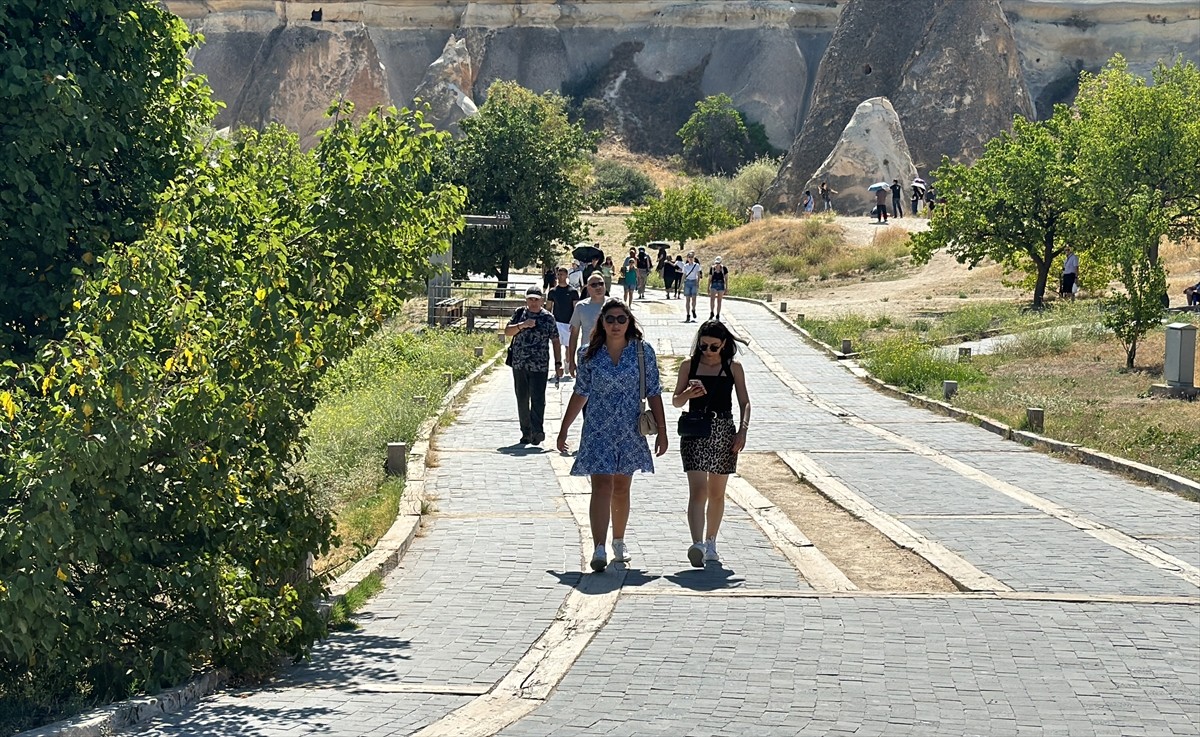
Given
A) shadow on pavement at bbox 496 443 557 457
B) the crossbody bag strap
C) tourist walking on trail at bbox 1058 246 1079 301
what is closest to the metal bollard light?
shadow on pavement at bbox 496 443 557 457

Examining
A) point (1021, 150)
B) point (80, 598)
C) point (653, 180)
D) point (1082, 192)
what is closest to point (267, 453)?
point (80, 598)

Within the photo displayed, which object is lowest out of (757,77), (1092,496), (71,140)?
(1092,496)

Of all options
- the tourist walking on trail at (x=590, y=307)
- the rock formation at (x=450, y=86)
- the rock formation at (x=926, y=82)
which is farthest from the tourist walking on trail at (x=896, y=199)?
the tourist walking on trail at (x=590, y=307)

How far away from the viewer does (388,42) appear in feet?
291

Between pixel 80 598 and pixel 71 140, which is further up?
pixel 71 140

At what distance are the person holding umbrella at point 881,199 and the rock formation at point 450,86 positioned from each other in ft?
90.5

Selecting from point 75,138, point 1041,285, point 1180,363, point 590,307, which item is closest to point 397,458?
point 590,307

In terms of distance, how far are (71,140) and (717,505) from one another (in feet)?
14.9

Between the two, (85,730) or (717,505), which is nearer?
(85,730)

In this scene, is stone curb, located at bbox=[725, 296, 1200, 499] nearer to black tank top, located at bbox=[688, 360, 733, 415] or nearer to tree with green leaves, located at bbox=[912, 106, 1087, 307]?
black tank top, located at bbox=[688, 360, 733, 415]

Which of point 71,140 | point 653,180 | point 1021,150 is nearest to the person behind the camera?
point 71,140

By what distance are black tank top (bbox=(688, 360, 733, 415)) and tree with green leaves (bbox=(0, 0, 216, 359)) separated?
3.57 meters

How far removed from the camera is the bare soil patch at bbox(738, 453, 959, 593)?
10.2 m

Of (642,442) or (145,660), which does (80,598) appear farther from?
(642,442)
